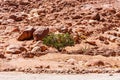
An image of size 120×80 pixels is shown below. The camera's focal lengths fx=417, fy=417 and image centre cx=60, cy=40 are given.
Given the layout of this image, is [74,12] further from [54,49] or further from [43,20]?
[54,49]

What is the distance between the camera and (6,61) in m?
11.4

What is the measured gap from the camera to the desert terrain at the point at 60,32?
10.9 m

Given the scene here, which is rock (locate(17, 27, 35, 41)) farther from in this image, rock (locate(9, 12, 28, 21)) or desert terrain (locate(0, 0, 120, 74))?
rock (locate(9, 12, 28, 21))

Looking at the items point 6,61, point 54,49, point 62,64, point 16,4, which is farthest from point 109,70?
point 16,4

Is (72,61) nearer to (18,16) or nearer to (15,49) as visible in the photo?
(15,49)

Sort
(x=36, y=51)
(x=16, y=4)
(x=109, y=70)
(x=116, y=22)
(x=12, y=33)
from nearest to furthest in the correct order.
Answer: (x=109, y=70) < (x=36, y=51) < (x=12, y=33) < (x=116, y=22) < (x=16, y=4)

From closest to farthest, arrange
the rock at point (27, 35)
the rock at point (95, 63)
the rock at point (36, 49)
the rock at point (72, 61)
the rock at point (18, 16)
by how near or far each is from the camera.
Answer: the rock at point (95, 63) → the rock at point (72, 61) → the rock at point (36, 49) → the rock at point (27, 35) → the rock at point (18, 16)

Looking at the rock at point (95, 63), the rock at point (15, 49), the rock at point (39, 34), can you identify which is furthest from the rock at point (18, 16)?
the rock at point (95, 63)

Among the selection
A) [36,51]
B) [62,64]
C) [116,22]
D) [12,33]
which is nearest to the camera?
[62,64]

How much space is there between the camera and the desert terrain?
10868mm

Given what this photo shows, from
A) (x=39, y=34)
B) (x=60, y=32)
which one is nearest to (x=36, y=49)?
(x=39, y=34)

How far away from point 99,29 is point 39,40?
2641 millimetres

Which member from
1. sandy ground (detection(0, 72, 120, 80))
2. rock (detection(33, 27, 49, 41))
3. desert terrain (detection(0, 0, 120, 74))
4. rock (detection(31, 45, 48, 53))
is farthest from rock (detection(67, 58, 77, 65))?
rock (detection(33, 27, 49, 41))

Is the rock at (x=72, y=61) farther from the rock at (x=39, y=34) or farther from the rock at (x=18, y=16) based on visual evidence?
the rock at (x=18, y=16)
